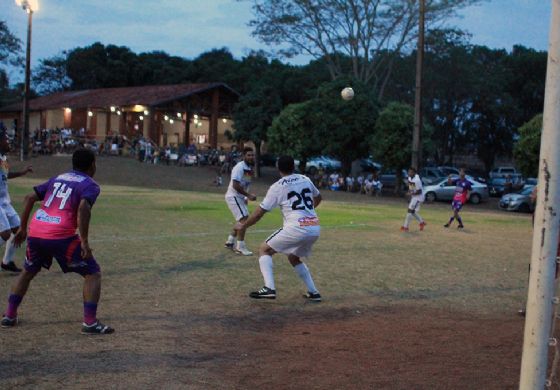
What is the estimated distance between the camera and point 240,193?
12.2 m

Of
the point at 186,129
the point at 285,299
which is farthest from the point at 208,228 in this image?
the point at 186,129

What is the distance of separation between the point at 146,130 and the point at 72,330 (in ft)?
162

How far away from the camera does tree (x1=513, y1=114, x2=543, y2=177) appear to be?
34031 millimetres

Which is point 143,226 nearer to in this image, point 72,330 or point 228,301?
point 228,301

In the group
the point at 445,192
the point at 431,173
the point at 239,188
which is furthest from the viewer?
the point at 431,173

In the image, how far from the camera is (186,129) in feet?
176

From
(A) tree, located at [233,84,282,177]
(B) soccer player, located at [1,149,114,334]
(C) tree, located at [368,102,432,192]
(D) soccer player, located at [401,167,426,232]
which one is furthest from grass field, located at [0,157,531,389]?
(A) tree, located at [233,84,282,177]

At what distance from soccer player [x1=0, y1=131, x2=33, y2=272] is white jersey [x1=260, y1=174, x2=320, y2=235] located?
3.62m

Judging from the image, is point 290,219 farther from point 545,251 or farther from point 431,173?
point 431,173

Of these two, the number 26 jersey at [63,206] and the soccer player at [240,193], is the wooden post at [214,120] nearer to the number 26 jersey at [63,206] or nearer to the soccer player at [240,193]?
the soccer player at [240,193]

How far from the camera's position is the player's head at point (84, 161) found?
6551 mm

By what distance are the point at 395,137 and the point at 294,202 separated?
101ft

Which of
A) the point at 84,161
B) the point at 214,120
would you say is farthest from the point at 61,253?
the point at 214,120

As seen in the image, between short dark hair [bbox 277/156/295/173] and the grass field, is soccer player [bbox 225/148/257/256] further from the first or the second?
short dark hair [bbox 277/156/295/173]
